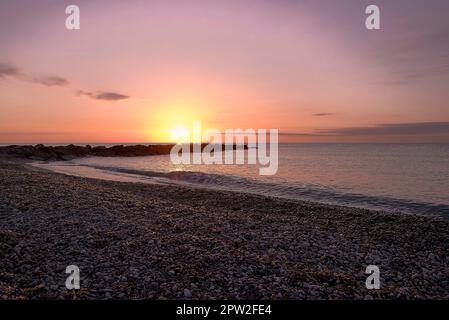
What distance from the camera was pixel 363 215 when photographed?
17703mm

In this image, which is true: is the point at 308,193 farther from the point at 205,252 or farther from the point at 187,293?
the point at 187,293

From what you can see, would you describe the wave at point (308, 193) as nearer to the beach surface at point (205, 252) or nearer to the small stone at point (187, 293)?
the beach surface at point (205, 252)

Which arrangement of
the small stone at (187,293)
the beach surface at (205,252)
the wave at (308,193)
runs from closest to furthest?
1. the small stone at (187,293)
2. the beach surface at (205,252)
3. the wave at (308,193)

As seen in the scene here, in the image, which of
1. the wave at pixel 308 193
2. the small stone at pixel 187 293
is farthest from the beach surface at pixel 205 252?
the wave at pixel 308 193

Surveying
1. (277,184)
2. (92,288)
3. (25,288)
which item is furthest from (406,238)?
(277,184)

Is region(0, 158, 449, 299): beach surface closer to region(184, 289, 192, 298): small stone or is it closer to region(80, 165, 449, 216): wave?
region(184, 289, 192, 298): small stone

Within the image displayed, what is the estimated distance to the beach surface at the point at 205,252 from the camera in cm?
792

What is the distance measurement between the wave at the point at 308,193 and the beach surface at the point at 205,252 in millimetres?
5560

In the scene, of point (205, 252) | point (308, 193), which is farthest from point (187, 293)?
point (308, 193)
